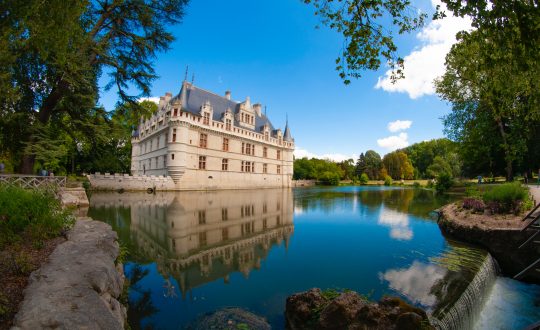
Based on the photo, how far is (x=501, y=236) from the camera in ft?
25.0

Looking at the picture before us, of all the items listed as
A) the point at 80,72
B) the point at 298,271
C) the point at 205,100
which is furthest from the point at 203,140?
the point at 298,271

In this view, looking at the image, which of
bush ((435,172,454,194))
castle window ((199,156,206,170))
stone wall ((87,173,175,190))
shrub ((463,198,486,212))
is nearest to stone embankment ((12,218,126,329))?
shrub ((463,198,486,212))

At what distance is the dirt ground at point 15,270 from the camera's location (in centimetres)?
239

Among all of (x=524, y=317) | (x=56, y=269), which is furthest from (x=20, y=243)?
(x=524, y=317)

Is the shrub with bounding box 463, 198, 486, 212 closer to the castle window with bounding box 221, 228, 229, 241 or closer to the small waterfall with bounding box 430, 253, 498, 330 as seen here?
the small waterfall with bounding box 430, 253, 498, 330

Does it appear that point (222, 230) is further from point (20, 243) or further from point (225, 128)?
point (225, 128)

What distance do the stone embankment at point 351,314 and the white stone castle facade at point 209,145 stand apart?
24.6 m

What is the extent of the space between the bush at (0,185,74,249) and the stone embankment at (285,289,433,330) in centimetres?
478

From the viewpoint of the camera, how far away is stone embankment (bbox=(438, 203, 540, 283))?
6.88 meters

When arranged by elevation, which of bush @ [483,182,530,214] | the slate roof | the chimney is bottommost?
bush @ [483,182,530,214]

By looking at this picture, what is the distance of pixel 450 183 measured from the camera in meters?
27.4

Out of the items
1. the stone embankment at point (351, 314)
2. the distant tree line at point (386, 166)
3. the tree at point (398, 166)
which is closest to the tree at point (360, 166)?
the distant tree line at point (386, 166)

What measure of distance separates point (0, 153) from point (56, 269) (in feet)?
47.7

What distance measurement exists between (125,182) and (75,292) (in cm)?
2337
